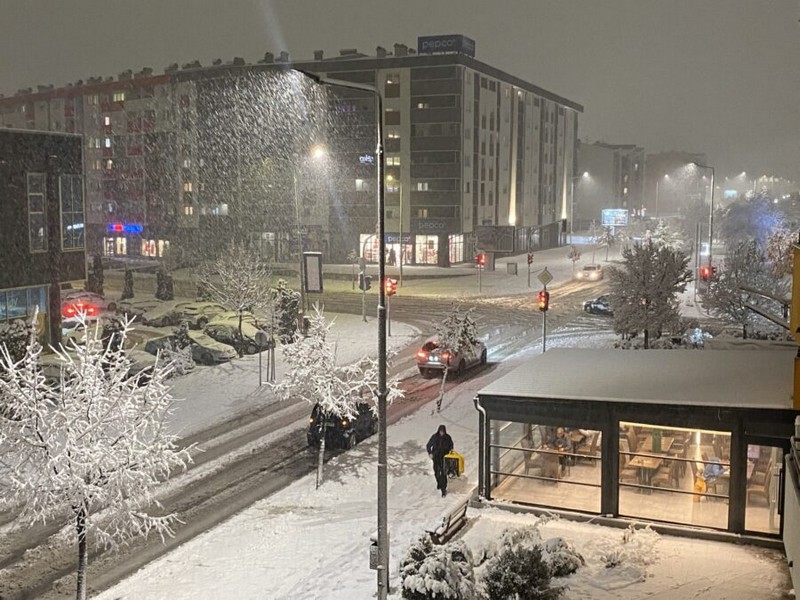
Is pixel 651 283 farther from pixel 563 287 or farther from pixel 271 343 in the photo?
pixel 563 287

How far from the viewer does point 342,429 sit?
1958 cm

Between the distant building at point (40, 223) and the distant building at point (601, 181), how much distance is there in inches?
3542

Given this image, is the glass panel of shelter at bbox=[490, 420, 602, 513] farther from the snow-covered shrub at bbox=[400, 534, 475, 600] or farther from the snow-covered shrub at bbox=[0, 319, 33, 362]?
the snow-covered shrub at bbox=[0, 319, 33, 362]

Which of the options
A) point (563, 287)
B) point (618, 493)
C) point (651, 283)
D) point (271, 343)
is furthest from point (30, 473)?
point (563, 287)

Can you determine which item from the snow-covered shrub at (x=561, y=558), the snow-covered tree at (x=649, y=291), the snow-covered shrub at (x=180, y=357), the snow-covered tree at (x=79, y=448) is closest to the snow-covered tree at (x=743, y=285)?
the snow-covered tree at (x=649, y=291)

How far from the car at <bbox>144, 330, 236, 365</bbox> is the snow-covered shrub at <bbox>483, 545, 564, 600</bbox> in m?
20.1

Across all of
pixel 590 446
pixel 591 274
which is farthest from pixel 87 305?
pixel 591 274

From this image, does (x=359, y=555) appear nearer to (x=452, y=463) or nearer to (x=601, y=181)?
(x=452, y=463)

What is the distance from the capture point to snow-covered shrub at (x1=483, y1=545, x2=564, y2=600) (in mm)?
10578

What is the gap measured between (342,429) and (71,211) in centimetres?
1781

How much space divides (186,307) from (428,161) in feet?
117

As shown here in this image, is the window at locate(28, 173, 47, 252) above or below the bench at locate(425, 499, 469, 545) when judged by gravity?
above

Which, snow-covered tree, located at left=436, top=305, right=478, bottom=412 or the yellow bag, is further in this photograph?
snow-covered tree, located at left=436, top=305, right=478, bottom=412

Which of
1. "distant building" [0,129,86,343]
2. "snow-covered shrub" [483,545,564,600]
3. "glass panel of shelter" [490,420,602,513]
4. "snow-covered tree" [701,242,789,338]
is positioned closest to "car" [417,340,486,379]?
"glass panel of shelter" [490,420,602,513]
